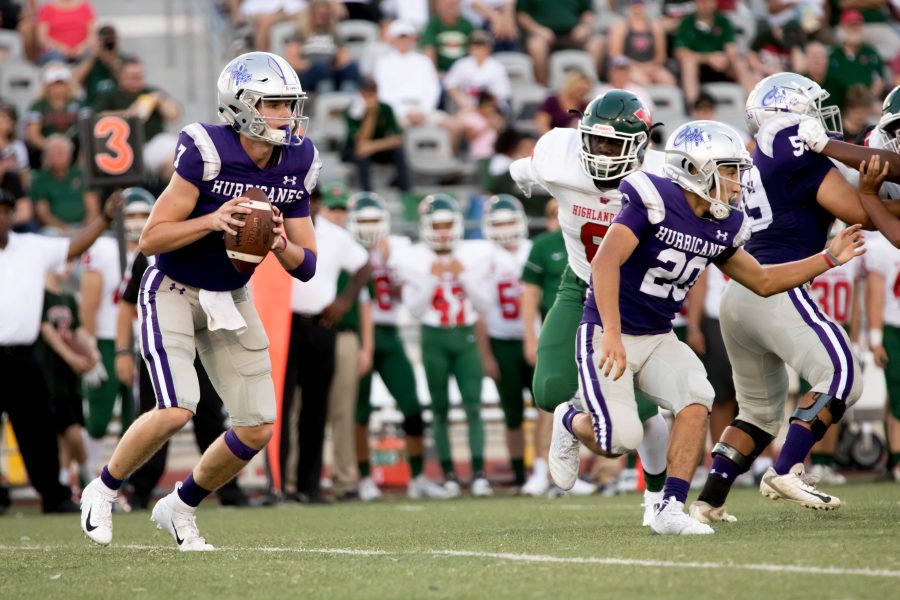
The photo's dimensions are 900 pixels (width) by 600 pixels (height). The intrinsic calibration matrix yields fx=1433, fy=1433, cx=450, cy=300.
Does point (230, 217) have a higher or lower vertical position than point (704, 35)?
lower

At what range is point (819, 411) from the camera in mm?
5770

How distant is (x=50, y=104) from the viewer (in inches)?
507

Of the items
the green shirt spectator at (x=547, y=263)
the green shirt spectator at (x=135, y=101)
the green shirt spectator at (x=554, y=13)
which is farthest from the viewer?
the green shirt spectator at (x=554, y=13)

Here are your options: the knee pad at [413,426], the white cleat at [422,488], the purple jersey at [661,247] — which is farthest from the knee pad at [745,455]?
the knee pad at [413,426]

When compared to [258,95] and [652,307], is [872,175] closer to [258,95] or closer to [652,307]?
[652,307]

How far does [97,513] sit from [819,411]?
2.89 meters

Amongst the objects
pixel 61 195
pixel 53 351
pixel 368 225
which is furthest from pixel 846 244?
pixel 61 195

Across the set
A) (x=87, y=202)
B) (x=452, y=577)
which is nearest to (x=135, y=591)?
(x=452, y=577)

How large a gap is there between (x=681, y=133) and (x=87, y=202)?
7493mm

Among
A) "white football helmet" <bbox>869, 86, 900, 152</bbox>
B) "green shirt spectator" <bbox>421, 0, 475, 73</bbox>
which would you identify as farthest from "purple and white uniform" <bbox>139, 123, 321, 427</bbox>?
"green shirt spectator" <bbox>421, 0, 475, 73</bbox>

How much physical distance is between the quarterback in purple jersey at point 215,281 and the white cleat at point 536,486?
437cm

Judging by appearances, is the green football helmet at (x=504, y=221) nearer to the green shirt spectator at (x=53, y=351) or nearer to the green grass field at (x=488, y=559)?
the green shirt spectator at (x=53, y=351)

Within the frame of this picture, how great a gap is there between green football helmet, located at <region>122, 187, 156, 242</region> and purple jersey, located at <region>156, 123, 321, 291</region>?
13.6 feet

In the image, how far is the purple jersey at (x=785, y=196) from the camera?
590 cm
